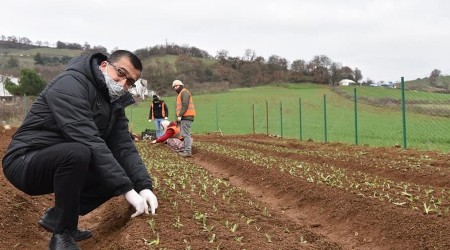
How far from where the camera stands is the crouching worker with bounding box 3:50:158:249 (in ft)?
11.8

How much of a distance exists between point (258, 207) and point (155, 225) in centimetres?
197

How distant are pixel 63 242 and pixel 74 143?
2.76 feet

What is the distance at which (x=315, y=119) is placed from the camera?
39094 mm

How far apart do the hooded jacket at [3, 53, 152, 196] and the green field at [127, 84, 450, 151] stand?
12.4m

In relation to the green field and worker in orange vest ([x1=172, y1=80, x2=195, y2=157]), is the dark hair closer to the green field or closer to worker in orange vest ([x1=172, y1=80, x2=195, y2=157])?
worker in orange vest ([x1=172, y1=80, x2=195, y2=157])

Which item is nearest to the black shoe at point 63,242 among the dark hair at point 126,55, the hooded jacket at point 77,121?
the hooded jacket at point 77,121

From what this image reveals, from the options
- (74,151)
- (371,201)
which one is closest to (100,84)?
(74,151)

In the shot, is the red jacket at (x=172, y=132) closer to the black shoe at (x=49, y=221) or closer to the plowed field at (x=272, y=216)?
the plowed field at (x=272, y=216)

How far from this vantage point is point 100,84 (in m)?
3.87

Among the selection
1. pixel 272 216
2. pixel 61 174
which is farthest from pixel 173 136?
pixel 61 174

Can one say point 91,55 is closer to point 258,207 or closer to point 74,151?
point 74,151

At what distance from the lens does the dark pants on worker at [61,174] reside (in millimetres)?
3564

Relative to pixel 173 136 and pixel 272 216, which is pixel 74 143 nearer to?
pixel 272 216

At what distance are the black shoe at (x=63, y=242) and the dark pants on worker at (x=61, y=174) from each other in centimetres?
5
